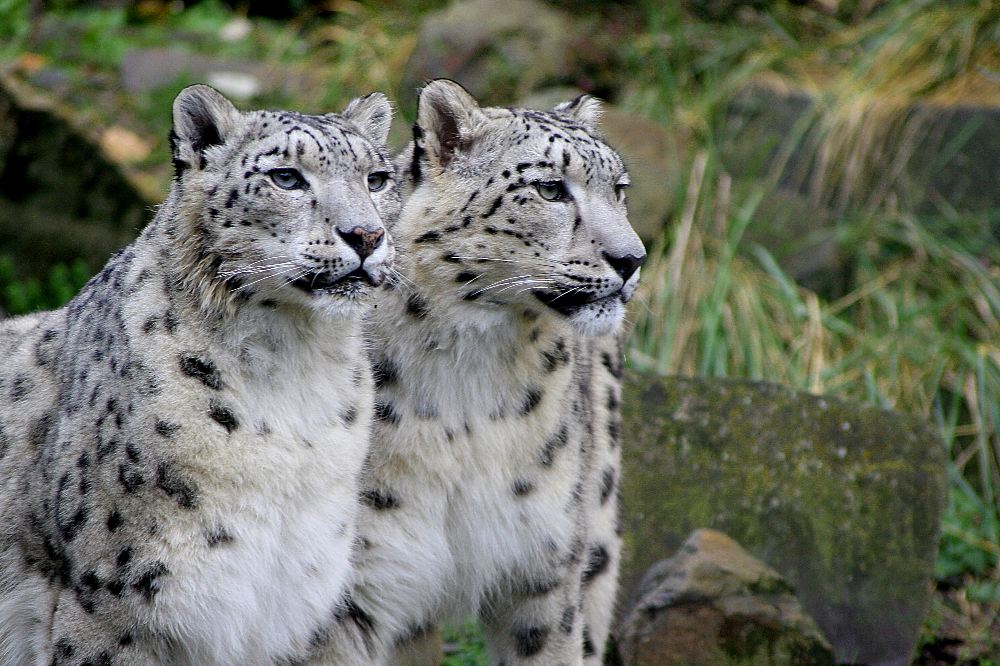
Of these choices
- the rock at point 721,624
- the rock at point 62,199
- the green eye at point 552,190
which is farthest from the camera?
the rock at point 62,199

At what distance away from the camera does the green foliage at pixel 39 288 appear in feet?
32.0

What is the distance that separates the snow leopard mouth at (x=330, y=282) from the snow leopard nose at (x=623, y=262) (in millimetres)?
989

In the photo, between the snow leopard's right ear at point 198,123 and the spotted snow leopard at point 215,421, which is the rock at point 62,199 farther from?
the snow leopard's right ear at point 198,123

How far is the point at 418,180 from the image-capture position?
16.9 feet

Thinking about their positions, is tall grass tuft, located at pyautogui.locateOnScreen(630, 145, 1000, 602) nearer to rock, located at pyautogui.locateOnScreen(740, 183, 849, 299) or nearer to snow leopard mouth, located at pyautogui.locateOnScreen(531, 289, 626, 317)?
rock, located at pyautogui.locateOnScreen(740, 183, 849, 299)

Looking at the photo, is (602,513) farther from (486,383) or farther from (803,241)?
(803,241)

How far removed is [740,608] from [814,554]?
3.39 ft

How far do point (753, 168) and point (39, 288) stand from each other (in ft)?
19.0

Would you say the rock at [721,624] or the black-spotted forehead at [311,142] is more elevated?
the black-spotted forehead at [311,142]

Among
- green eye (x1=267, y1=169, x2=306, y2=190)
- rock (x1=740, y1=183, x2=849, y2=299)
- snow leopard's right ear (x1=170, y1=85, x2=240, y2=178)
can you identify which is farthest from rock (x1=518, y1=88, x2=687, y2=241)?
green eye (x1=267, y1=169, x2=306, y2=190)

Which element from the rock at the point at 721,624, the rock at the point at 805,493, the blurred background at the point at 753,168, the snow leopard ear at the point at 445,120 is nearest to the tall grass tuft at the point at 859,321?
the blurred background at the point at 753,168

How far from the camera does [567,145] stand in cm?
495

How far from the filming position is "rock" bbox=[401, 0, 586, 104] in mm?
11109

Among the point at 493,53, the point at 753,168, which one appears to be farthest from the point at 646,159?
the point at 493,53
